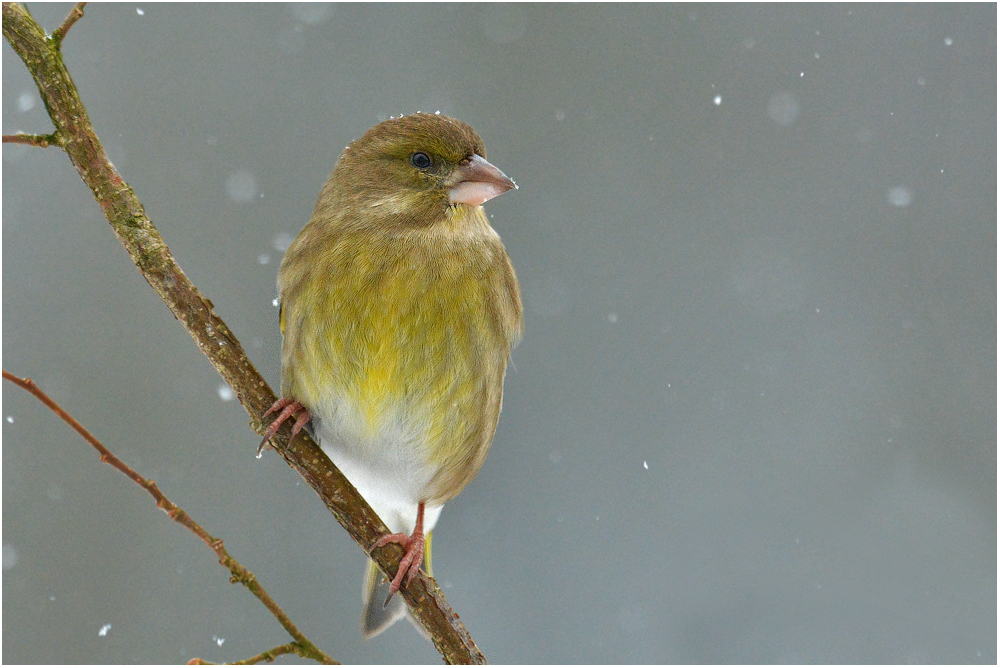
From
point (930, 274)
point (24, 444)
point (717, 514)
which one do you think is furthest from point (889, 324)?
point (24, 444)

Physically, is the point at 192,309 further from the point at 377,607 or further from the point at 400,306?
the point at 377,607

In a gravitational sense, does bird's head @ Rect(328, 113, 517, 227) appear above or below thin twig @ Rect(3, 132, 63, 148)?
above

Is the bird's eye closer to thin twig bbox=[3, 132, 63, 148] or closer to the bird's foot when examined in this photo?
the bird's foot

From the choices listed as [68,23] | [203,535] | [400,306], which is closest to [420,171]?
[400,306]

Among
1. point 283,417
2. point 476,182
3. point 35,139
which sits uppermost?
point 476,182

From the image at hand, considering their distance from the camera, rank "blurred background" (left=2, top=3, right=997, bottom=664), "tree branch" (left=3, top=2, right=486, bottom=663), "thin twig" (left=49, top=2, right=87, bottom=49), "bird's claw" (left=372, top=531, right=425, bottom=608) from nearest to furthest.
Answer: "thin twig" (left=49, top=2, right=87, bottom=49) < "tree branch" (left=3, top=2, right=486, bottom=663) < "bird's claw" (left=372, top=531, right=425, bottom=608) < "blurred background" (left=2, top=3, right=997, bottom=664)

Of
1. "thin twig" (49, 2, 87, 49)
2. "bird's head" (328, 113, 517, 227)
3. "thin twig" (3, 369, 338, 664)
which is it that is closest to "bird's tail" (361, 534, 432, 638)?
"thin twig" (3, 369, 338, 664)

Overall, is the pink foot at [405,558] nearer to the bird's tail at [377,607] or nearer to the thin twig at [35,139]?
the bird's tail at [377,607]
